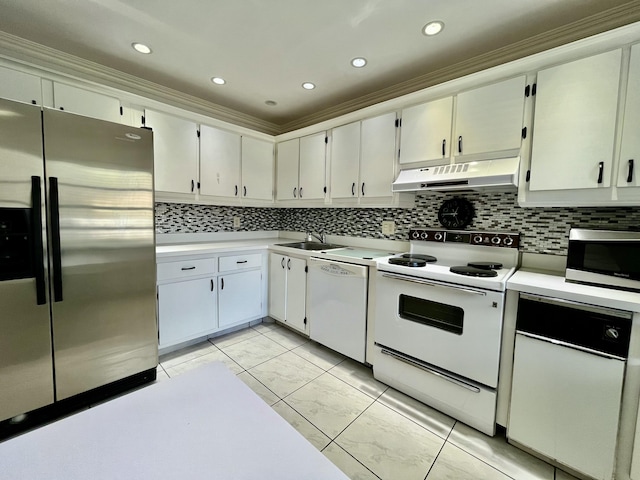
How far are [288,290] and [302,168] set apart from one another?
4.41 feet

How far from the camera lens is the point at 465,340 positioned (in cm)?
165

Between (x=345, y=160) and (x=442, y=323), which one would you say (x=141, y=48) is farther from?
(x=442, y=323)

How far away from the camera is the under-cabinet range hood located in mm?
1688

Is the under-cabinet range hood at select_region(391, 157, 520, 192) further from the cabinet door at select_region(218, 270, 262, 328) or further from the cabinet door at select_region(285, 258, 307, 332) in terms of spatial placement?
the cabinet door at select_region(218, 270, 262, 328)

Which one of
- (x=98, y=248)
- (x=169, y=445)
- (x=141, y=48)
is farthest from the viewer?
(x=141, y=48)

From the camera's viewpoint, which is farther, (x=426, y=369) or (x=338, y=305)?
(x=338, y=305)

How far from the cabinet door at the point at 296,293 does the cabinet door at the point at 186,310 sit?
73 centimetres

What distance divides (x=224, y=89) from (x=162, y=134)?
757mm

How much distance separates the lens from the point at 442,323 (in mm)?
1765

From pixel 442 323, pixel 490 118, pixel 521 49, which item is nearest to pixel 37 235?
pixel 442 323

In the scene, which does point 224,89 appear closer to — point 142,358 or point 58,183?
point 58,183

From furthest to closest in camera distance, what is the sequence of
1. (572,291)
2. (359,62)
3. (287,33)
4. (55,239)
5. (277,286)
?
(277,286) < (359,62) < (287,33) < (55,239) < (572,291)

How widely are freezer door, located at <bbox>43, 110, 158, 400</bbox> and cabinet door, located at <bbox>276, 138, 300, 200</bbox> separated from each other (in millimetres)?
1542

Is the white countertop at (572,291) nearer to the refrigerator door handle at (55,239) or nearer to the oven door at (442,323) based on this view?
the oven door at (442,323)
